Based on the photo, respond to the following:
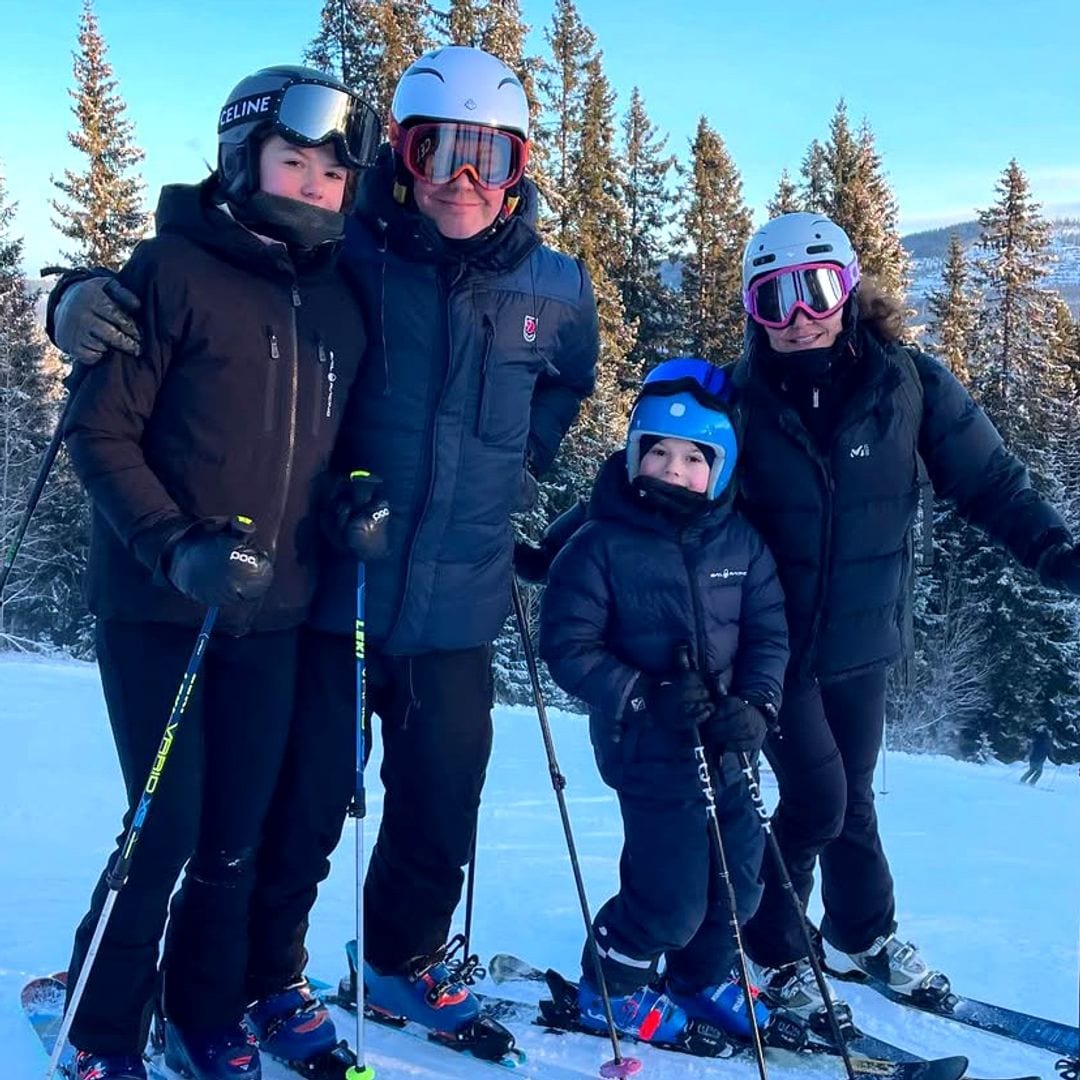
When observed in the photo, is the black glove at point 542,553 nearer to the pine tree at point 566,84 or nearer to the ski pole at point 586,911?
the ski pole at point 586,911

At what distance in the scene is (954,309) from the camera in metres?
30.5

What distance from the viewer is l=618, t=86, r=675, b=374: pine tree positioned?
102 ft

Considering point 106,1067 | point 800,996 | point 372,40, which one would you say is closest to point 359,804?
point 106,1067

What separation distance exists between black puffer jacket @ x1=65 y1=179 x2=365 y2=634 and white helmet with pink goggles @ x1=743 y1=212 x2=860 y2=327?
1.52 meters

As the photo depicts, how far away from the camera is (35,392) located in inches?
958

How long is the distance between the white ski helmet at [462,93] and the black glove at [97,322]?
105 centimetres

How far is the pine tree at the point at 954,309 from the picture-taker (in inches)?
1191

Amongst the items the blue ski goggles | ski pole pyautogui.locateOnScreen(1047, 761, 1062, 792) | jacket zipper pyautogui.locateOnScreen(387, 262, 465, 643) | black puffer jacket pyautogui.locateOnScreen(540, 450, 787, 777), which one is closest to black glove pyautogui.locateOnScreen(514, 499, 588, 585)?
black puffer jacket pyautogui.locateOnScreen(540, 450, 787, 777)

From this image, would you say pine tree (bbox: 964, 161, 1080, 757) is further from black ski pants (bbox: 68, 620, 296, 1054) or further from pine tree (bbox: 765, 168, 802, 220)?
black ski pants (bbox: 68, 620, 296, 1054)

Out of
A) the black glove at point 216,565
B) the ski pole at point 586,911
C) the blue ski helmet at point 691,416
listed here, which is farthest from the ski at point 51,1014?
the blue ski helmet at point 691,416

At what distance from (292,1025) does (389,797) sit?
2.31ft

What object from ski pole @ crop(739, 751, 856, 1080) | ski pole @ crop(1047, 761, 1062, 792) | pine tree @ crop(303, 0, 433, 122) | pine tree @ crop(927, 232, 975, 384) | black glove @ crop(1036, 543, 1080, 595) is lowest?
ski pole @ crop(1047, 761, 1062, 792)

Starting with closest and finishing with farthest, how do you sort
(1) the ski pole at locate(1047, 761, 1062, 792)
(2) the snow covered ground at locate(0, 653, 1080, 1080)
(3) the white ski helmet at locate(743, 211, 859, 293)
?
(2) the snow covered ground at locate(0, 653, 1080, 1080)
(3) the white ski helmet at locate(743, 211, 859, 293)
(1) the ski pole at locate(1047, 761, 1062, 792)

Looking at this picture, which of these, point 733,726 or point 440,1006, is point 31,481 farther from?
point 733,726
